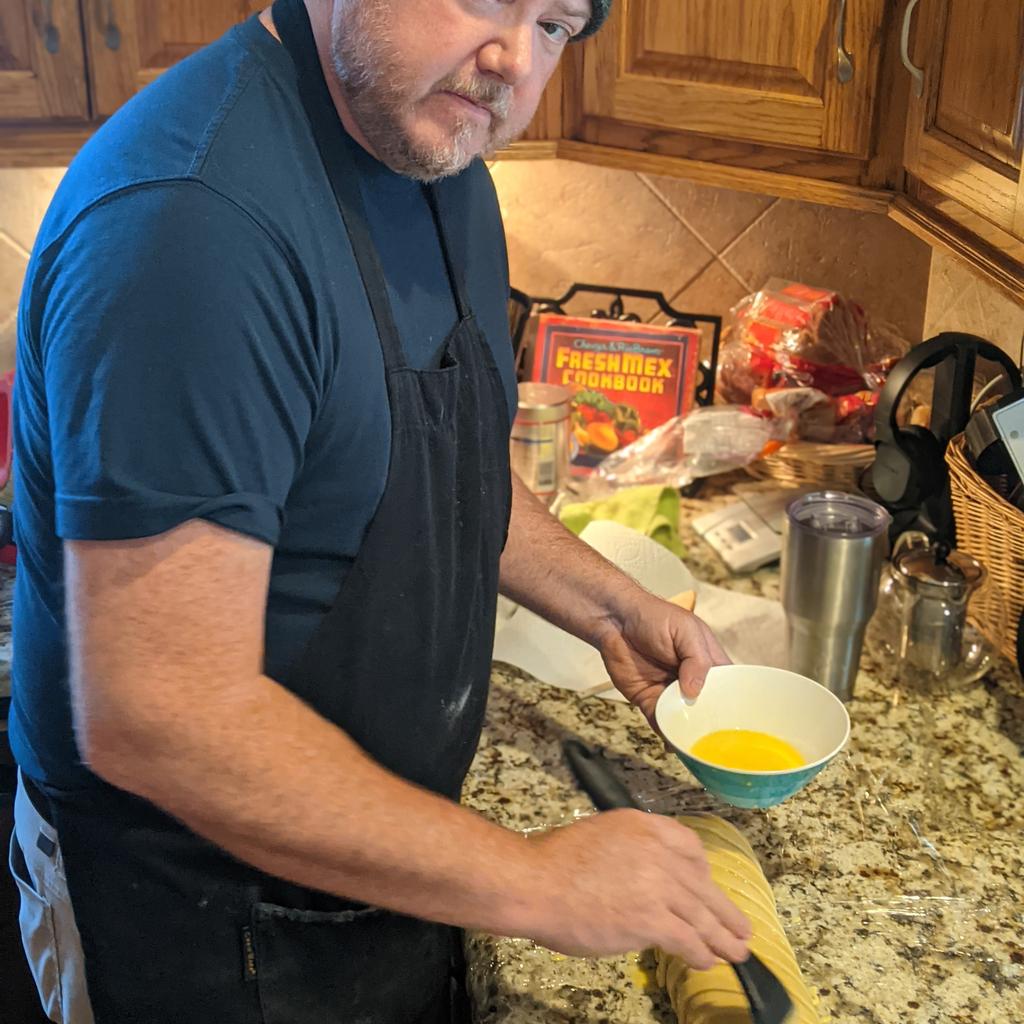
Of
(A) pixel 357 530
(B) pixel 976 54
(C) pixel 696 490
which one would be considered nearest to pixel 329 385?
(A) pixel 357 530

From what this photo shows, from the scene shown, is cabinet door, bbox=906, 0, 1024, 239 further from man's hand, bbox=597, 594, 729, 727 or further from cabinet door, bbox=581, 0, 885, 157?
man's hand, bbox=597, 594, 729, 727

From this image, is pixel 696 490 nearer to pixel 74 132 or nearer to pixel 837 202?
pixel 837 202

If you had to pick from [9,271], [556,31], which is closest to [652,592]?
Answer: [556,31]

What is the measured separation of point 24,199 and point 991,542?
1.52 m

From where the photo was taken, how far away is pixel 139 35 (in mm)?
1648

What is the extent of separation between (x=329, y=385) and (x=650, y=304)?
140 centimetres

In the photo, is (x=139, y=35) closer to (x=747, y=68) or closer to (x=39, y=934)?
(x=747, y=68)

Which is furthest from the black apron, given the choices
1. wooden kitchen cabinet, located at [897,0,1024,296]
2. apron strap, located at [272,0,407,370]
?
wooden kitchen cabinet, located at [897,0,1024,296]

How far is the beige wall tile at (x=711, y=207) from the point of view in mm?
2125

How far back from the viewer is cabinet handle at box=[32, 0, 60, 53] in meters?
1.61

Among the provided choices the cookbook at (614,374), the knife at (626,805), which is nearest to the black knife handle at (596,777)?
the knife at (626,805)

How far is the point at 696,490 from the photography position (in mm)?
1925

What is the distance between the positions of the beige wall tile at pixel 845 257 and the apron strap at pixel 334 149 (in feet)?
4.38

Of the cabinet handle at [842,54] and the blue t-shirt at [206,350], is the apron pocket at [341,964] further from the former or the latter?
the cabinet handle at [842,54]
